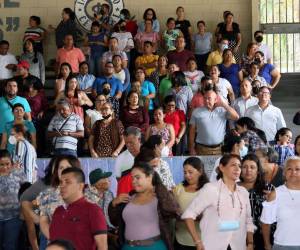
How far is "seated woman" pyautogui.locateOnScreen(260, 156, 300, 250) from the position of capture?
6434mm

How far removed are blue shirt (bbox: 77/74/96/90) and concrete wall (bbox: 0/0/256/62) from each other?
3.97 metres

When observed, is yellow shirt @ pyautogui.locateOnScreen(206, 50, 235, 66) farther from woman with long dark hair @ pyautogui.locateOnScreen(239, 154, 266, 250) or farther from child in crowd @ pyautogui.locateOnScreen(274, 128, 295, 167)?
woman with long dark hair @ pyautogui.locateOnScreen(239, 154, 266, 250)

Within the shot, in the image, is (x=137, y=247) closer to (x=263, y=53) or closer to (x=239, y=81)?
(x=239, y=81)

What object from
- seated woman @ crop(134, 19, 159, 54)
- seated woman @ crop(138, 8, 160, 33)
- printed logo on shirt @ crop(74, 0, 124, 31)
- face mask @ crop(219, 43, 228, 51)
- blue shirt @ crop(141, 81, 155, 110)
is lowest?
blue shirt @ crop(141, 81, 155, 110)

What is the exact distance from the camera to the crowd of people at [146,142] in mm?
6484

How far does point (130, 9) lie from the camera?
58.5 feet

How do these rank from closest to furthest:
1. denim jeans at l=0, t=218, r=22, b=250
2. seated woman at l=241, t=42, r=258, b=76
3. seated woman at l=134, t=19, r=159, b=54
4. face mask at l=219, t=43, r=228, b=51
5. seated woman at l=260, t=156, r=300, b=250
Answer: seated woman at l=260, t=156, r=300, b=250, denim jeans at l=0, t=218, r=22, b=250, seated woman at l=241, t=42, r=258, b=76, face mask at l=219, t=43, r=228, b=51, seated woman at l=134, t=19, r=159, b=54

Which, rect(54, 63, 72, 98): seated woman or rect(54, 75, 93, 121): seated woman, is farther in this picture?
rect(54, 63, 72, 98): seated woman

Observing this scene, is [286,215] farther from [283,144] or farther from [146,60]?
[146,60]

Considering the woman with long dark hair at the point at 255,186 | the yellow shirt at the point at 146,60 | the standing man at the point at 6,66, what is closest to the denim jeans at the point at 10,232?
the woman with long dark hair at the point at 255,186

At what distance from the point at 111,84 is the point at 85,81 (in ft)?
1.96

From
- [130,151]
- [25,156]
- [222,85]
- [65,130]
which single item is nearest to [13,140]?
[25,156]

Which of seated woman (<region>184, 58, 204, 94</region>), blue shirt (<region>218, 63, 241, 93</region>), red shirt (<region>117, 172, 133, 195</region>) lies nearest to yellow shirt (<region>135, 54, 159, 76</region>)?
seated woman (<region>184, 58, 204, 94</region>)

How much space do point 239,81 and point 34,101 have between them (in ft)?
11.3
